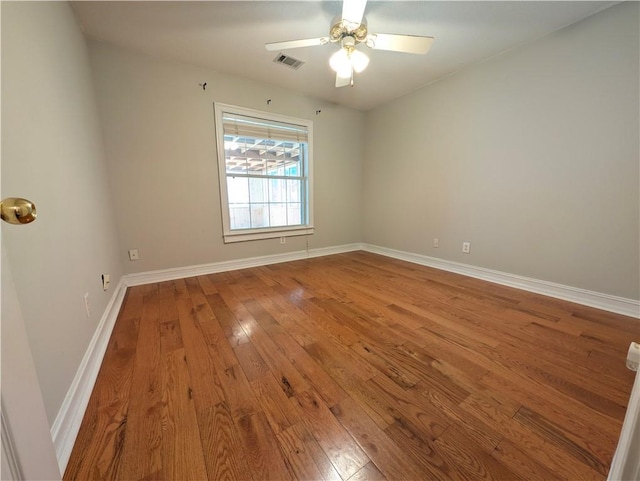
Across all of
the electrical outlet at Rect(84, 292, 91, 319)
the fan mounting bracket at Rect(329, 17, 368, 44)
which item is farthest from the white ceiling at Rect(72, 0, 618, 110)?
the electrical outlet at Rect(84, 292, 91, 319)

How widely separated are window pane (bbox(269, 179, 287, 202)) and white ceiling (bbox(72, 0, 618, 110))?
1275 millimetres

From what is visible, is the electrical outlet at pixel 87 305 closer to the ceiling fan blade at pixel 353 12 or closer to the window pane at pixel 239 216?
the window pane at pixel 239 216

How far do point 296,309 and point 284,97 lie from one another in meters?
2.73

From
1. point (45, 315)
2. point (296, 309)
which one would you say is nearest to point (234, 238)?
Result: point (296, 309)

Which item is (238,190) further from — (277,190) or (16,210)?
(16,210)

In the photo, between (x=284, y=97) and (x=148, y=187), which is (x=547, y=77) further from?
(x=148, y=187)

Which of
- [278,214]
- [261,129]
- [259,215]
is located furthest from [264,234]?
[261,129]

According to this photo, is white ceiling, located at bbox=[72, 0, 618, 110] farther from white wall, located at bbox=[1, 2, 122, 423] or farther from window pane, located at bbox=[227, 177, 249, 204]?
window pane, located at bbox=[227, 177, 249, 204]

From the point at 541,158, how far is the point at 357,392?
262 centimetres

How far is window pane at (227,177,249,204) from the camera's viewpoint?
3010 mm

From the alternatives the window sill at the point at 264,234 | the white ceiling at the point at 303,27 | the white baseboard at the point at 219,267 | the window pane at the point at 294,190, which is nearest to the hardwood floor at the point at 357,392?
the white baseboard at the point at 219,267

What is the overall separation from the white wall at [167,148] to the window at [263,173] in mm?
110

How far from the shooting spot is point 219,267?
3.00 metres

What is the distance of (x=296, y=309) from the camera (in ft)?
6.54
